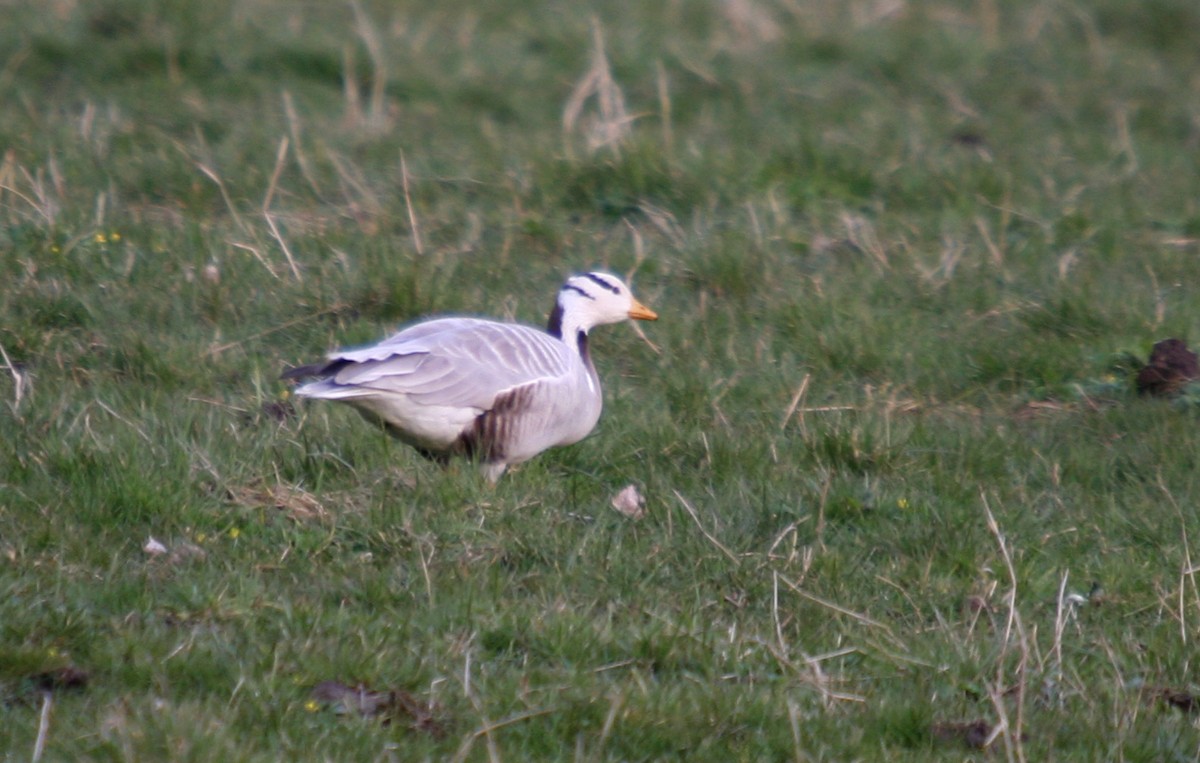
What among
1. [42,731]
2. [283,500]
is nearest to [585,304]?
[283,500]

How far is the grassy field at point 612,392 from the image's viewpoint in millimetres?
4008

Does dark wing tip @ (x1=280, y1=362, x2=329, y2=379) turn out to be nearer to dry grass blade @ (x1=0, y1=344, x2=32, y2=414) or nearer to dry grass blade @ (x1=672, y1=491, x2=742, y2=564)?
dry grass blade @ (x1=0, y1=344, x2=32, y2=414)

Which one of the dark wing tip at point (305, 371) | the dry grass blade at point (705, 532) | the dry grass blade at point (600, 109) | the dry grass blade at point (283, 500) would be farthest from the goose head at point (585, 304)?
the dry grass blade at point (600, 109)

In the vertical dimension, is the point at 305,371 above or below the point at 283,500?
above

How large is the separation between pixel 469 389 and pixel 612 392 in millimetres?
1134

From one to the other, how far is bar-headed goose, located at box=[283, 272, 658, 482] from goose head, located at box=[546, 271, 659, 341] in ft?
1.29

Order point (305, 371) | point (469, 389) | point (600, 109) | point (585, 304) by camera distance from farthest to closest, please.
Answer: point (600, 109)
point (585, 304)
point (469, 389)
point (305, 371)

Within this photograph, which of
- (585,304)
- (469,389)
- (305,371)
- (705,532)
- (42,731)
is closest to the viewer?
(42,731)

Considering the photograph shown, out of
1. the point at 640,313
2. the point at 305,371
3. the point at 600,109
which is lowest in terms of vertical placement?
the point at 600,109

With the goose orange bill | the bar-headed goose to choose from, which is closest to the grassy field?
the bar-headed goose

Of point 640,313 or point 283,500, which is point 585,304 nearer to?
point 640,313

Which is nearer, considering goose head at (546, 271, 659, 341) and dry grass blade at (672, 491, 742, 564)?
dry grass blade at (672, 491, 742, 564)

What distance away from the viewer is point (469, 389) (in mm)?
5230

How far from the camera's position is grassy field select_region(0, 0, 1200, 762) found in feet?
13.1
